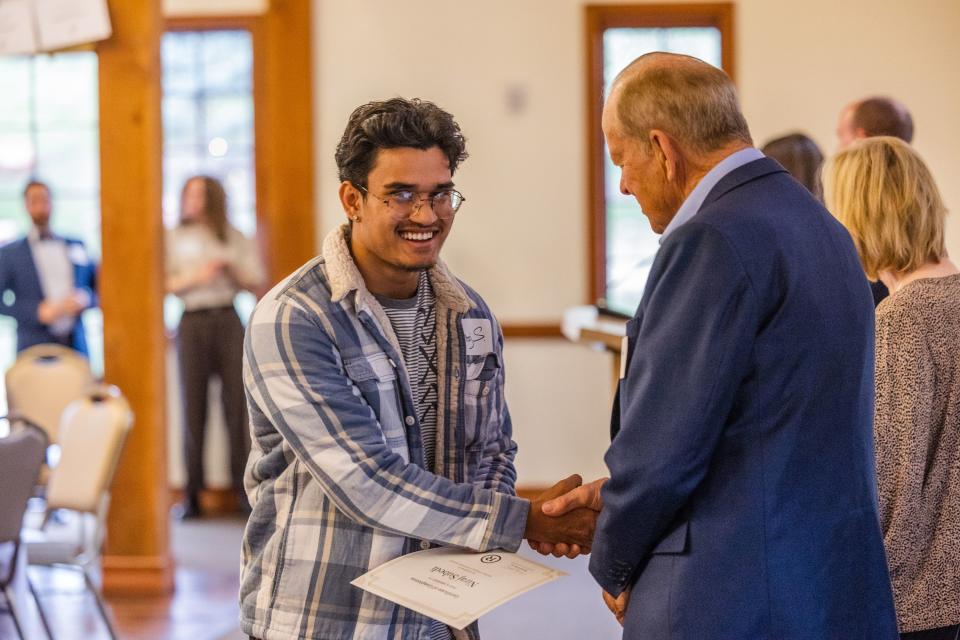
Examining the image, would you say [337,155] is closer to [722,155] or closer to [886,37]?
[722,155]

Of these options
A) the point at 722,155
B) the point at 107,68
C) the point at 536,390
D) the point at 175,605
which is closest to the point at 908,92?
the point at 536,390

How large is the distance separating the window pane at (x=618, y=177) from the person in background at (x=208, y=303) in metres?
2.09

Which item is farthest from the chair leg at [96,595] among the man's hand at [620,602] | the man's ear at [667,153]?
the man's ear at [667,153]

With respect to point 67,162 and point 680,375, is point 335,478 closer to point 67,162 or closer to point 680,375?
point 680,375

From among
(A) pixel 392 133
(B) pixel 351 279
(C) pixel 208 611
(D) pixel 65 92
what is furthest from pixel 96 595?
(D) pixel 65 92

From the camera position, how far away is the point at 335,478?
1882 millimetres

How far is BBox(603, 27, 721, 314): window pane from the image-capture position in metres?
7.34

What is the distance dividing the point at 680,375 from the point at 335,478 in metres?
0.57

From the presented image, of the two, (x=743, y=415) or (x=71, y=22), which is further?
(x=71, y=22)

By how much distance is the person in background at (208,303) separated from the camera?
684 centimetres

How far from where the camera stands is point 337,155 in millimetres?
2105

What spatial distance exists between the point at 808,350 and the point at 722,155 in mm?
305

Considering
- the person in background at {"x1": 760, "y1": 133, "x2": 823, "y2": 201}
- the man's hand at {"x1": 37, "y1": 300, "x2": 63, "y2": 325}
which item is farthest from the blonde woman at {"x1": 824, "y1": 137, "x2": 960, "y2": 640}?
the man's hand at {"x1": 37, "y1": 300, "x2": 63, "y2": 325}

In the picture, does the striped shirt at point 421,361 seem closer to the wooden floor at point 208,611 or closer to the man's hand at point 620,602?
the man's hand at point 620,602
